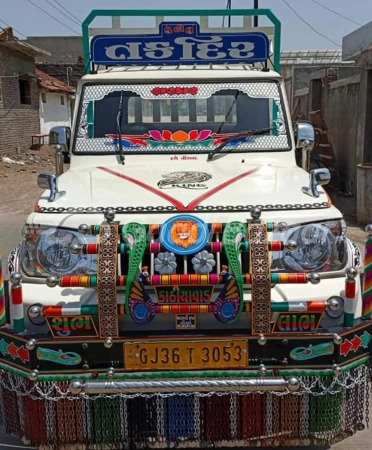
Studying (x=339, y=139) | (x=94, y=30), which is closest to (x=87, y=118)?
(x=94, y=30)

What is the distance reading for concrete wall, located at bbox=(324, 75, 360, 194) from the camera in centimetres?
1170

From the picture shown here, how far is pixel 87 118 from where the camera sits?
441 cm

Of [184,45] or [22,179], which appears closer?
[184,45]

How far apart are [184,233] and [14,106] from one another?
19.2 metres

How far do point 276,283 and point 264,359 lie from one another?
0.38 meters

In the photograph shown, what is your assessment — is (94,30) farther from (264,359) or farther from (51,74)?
(51,74)

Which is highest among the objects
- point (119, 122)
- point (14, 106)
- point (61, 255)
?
point (14, 106)

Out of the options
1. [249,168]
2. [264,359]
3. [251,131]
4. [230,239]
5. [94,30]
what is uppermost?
[94,30]

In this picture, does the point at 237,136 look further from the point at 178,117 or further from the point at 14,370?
the point at 14,370

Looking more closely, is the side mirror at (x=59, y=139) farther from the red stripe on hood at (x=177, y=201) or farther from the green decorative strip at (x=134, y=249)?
the green decorative strip at (x=134, y=249)

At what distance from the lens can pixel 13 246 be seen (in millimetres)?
8109

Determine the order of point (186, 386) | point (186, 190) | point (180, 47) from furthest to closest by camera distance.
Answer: point (180, 47), point (186, 190), point (186, 386)

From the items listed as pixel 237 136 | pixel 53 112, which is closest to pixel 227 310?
pixel 237 136

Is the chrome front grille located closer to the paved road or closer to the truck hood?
the truck hood
